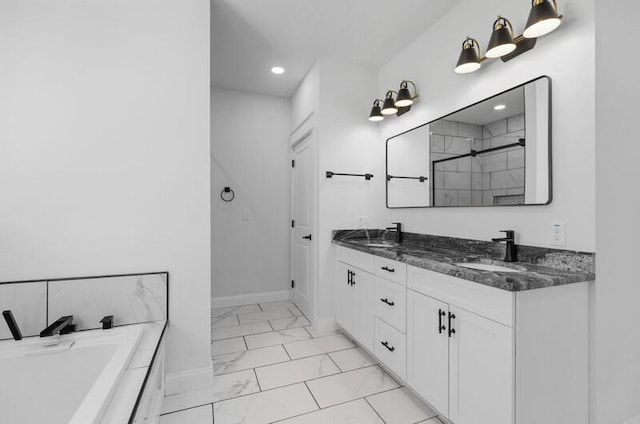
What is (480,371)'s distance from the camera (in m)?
1.36

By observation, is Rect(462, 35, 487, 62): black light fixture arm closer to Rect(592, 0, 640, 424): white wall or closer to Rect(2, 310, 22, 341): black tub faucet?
Rect(592, 0, 640, 424): white wall

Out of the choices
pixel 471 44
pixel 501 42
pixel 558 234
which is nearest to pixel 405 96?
pixel 471 44

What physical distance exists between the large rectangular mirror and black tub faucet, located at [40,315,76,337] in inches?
100

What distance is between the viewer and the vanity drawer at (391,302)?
1.90 m

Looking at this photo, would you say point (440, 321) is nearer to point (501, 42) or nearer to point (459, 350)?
point (459, 350)

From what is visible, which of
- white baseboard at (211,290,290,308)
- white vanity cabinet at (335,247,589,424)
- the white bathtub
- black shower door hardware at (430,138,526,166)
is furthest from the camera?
white baseboard at (211,290,290,308)

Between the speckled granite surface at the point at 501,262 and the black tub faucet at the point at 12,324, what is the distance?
212 centimetres

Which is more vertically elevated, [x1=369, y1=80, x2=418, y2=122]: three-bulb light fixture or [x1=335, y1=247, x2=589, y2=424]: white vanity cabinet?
[x1=369, y1=80, x2=418, y2=122]: three-bulb light fixture

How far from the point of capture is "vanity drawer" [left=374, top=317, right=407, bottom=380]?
1.89 meters

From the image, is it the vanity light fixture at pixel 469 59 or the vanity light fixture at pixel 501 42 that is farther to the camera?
the vanity light fixture at pixel 469 59

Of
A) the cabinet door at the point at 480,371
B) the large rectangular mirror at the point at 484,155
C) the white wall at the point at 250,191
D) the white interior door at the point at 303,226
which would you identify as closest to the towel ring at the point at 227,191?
the white wall at the point at 250,191

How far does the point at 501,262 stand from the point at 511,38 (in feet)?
4.12

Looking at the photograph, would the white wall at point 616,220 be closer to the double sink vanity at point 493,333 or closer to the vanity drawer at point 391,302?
the double sink vanity at point 493,333

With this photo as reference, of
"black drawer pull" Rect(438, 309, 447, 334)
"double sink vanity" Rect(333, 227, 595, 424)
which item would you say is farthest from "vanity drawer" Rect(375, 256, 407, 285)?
"black drawer pull" Rect(438, 309, 447, 334)
